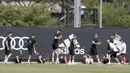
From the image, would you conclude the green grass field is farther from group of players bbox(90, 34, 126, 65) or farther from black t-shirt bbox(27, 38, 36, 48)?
group of players bbox(90, 34, 126, 65)

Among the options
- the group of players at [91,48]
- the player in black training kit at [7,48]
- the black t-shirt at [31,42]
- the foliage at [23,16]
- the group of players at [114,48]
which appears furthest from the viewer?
the foliage at [23,16]

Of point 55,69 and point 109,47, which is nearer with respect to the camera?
point 55,69

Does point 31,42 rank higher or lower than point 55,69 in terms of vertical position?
higher

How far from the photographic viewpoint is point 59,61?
31062 mm

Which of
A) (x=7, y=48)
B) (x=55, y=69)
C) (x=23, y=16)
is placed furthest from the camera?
(x=23, y=16)

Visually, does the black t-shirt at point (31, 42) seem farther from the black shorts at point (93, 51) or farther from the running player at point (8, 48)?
the black shorts at point (93, 51)

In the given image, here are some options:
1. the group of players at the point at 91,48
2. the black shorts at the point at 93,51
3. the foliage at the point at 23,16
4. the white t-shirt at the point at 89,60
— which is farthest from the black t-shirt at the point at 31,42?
the foliage at the point at 23,16

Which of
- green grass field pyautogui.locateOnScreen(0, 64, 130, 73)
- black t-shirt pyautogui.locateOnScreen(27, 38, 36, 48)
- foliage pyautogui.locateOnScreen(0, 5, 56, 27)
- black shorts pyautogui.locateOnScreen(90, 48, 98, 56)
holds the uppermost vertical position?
foliage pyautogui.locateOnScreen(0, 5, 56, 27)

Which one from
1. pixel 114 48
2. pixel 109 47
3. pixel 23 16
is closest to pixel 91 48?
pixel 109 47

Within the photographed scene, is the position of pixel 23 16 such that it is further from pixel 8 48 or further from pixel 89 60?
pixel 8 48

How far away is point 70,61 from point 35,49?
2982 millimetres

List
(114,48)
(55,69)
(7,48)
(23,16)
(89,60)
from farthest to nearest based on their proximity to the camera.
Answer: (23,16)
(89,60)
(114,48)
(7,48)
(55,69)

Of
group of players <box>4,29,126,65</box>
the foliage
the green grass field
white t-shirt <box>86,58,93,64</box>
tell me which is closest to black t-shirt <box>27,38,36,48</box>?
group of players <box>4,29,126,65</box>

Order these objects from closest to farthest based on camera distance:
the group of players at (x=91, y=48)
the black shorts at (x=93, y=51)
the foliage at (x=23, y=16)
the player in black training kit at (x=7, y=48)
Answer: the player in black training kit at (x=7, y=48) → the group of players at (x=91, y=48) → the black shorts at (x=93, y=51) → the foliage at (x=23, y=16)
